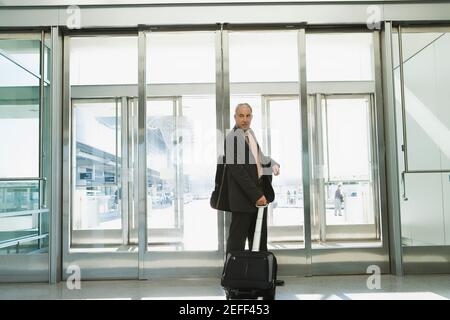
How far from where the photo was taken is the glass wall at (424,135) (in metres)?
4.48

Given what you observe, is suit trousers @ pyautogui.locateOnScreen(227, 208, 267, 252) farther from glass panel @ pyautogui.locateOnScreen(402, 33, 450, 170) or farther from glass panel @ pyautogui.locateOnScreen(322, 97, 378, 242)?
glass panel @ pyautogui.locateOnScreen(322, 97, 378, 242)

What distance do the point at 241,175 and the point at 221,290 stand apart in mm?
1125

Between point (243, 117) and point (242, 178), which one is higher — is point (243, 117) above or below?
above

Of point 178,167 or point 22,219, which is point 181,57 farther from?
point 22,219

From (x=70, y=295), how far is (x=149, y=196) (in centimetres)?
132

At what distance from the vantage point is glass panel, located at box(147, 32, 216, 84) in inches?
185

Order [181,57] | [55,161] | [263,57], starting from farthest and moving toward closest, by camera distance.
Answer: [263,57], [181,57], [55,161]

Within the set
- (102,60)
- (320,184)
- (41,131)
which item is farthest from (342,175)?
(41,131)

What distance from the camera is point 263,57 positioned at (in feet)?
16.6

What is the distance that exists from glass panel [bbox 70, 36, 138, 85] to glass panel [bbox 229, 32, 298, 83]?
46.4 inches

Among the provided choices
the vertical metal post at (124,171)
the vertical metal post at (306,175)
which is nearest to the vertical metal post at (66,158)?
the vertical metal post at (124,171)

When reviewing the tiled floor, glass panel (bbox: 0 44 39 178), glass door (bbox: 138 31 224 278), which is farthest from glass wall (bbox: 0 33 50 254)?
glass door (bbox: 138 31 224 278)

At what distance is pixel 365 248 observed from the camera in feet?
14.7
